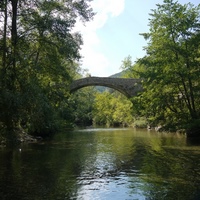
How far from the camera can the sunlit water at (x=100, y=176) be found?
6.87 metres

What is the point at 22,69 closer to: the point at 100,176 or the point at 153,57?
the point at 100,176

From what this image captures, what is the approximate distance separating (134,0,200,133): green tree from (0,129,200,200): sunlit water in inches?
293

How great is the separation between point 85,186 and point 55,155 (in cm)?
532

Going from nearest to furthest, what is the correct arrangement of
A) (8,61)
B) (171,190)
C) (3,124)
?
(171,190)
(3,124)
(8,61)

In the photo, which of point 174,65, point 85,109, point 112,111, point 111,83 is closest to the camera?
point 174,65

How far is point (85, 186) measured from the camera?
760 cm

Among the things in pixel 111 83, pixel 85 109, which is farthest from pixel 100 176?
pixel 85 109

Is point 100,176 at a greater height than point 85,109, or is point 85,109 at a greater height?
point 85,109

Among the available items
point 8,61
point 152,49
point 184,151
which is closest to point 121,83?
point 152,49

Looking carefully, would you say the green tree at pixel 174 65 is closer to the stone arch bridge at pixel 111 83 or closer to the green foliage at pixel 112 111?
the stone arch bridge at pixel 111 83

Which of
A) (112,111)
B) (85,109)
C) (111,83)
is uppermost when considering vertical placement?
(111,83)

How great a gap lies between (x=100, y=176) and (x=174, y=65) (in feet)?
40.2

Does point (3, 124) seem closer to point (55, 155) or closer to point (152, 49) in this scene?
point (55, 155)

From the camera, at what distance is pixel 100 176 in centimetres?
876
